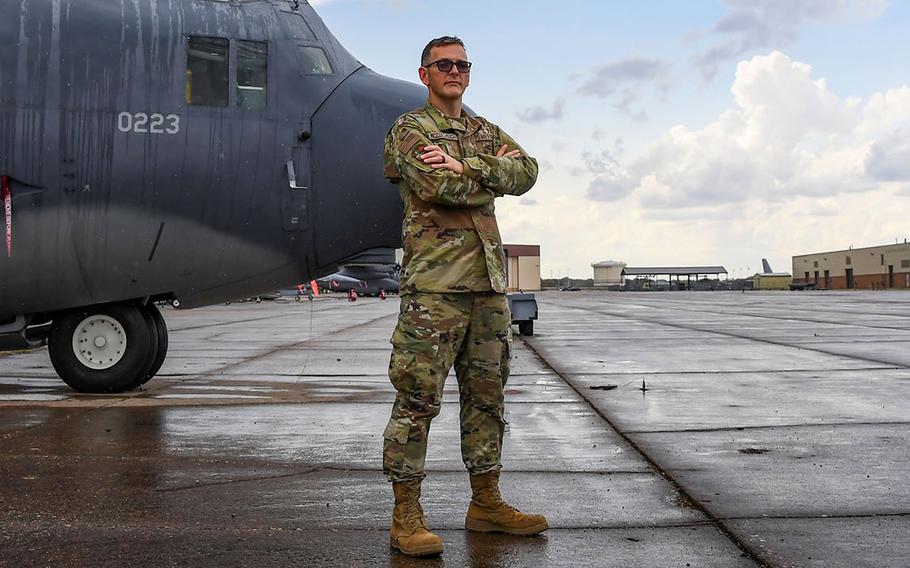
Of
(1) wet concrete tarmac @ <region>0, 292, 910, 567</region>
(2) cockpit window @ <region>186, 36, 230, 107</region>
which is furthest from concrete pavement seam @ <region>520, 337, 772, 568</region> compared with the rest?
(2) cockpit window @ <region>186, 36, 230, 107</region>

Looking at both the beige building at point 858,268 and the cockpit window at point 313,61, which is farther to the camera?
the beige building at point 858,268

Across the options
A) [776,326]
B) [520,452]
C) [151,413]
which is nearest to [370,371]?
[151,413]

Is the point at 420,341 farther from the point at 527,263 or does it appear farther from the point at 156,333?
the point at 527,263

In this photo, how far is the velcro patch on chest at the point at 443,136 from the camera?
167 inches

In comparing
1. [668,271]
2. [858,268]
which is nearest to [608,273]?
[668,271]

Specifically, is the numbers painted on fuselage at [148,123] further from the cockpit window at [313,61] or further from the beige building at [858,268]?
the beige building at [858,268]

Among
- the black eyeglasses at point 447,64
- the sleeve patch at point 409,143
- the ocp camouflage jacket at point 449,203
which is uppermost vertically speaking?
the black eyeglasses at point 447,64

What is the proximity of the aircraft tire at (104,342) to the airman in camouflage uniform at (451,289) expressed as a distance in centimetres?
539

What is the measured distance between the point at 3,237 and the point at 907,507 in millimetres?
7406

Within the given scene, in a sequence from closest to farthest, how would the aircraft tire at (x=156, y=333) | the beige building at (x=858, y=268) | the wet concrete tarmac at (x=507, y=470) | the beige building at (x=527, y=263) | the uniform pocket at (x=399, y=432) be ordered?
the wet concrete tarmac at (x=507, y=470), the uniform pocket at (x=399, y=432), the aircraft tire at (x=156, y=333), the beige building at (x=858, y=268), the beige building at (x=527, y=263)

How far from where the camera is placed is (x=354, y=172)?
27.5 ft

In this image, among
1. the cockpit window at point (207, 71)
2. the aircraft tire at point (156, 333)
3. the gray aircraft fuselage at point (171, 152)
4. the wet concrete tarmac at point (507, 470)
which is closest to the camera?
the wet concrete tarmac at point (507, 470)

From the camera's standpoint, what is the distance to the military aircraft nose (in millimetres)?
8383

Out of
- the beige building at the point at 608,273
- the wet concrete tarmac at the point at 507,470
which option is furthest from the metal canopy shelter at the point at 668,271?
the wet concrete tarmac at the point at 507,470
